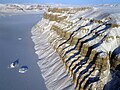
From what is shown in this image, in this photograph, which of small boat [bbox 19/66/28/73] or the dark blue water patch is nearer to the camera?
the dark blue water patch

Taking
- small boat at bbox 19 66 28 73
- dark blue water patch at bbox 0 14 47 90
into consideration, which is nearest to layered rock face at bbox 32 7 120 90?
dark blue water patch at bbox 0 14 47 90

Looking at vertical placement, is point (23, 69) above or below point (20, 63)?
below

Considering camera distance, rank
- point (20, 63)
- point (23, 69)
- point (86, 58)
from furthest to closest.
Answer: point (20, 63) → point (23, 69) → point (86, 58)

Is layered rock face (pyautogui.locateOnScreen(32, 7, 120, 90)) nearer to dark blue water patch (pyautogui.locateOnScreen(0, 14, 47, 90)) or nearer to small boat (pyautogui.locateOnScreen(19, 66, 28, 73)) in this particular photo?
dark blue water patch (pyautogui.locateOnScreen(0, 14, 47, 90))

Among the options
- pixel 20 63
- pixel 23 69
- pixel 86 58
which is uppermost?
pixel 20 63

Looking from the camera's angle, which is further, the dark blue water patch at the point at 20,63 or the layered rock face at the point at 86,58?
the dark blue water patch at the point at 20,63

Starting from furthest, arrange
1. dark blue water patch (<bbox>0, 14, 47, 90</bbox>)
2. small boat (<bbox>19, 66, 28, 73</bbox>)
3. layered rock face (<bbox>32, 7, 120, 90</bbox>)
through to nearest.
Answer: small boat (<bbox>19, 66, 28, 73</bbox>), dark blue water patch (<bbox>0, 14, 47, 90</bbox>), layered rock face (<bbox>32, 7, 120, 90</bbox>)

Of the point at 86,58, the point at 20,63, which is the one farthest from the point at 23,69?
the point at 86,58

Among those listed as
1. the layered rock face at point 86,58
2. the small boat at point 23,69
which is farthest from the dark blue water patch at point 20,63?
the layered rock face at point 86,58

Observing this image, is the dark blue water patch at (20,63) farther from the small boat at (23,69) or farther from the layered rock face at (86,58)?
the layered rock face at (86,58)

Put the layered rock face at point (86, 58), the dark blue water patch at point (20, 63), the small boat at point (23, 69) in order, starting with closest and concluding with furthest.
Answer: the layered rock face at point (86, 58)
the dark blue water patch at point (20, 63)
the small boat at point (23, 69)

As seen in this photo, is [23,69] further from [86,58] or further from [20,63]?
[86,58]

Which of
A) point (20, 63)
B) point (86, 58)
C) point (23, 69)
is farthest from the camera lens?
point (20, 63)
